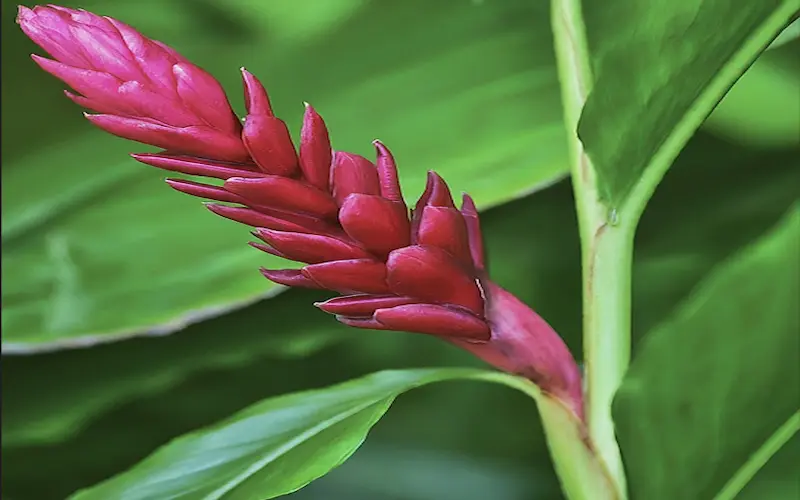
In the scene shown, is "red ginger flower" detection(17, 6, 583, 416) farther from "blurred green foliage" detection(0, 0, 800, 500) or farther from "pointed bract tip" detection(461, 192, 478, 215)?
"blurred green foliage" detection(0, 0, 800, 500)

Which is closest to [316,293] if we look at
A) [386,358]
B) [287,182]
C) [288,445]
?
[386,358]

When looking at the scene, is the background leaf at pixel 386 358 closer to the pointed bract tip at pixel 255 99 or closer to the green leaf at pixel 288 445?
the green leaf at pixel 288 445

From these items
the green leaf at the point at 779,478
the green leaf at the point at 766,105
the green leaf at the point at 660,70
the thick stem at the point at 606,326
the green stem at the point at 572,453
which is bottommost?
the green leaf at the point at 779,478

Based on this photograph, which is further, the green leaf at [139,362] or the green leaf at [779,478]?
the green leaf at [139,362]

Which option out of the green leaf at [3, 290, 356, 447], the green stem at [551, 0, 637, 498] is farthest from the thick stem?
the green leaf at [3, 290, 356, 447]

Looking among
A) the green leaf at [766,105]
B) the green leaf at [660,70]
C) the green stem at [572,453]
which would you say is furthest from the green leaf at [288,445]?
the green leaf at [766,105]

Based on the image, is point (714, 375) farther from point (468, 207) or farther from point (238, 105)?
point (238, 105)
